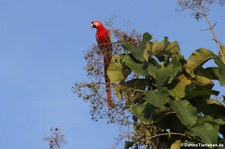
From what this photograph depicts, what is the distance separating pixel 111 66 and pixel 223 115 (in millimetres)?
998

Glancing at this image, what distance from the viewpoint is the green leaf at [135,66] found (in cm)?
412

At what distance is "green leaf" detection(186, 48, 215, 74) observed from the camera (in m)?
4.12

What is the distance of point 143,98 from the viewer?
13.1ft

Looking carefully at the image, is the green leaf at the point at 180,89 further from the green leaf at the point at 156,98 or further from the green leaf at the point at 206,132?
the green leaf at the point at 206,132

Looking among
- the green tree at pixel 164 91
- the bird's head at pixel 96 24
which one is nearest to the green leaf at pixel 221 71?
the green tree at pixel 164 91

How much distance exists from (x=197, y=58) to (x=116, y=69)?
719mm

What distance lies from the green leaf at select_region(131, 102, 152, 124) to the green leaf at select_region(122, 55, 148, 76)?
303mm

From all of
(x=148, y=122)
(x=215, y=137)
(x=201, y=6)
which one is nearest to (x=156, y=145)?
(x=148, y=122)

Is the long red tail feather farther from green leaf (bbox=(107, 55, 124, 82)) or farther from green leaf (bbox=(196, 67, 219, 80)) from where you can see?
green leaf (bbox=(196, 67, 219, 80))

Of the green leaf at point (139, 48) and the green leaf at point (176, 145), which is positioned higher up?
→ the green leaf at point (139, 48)

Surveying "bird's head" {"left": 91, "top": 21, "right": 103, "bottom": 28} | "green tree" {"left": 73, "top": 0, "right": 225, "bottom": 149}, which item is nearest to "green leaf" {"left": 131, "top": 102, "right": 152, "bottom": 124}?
"green tree" {"left": 73, "top": 0, "right": 225, "bottom": 149}

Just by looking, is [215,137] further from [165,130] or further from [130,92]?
[130,92]

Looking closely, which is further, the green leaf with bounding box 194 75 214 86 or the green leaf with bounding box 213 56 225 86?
the green leaf with bounding box 194 75 214 86

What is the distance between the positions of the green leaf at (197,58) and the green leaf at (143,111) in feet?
1.68
